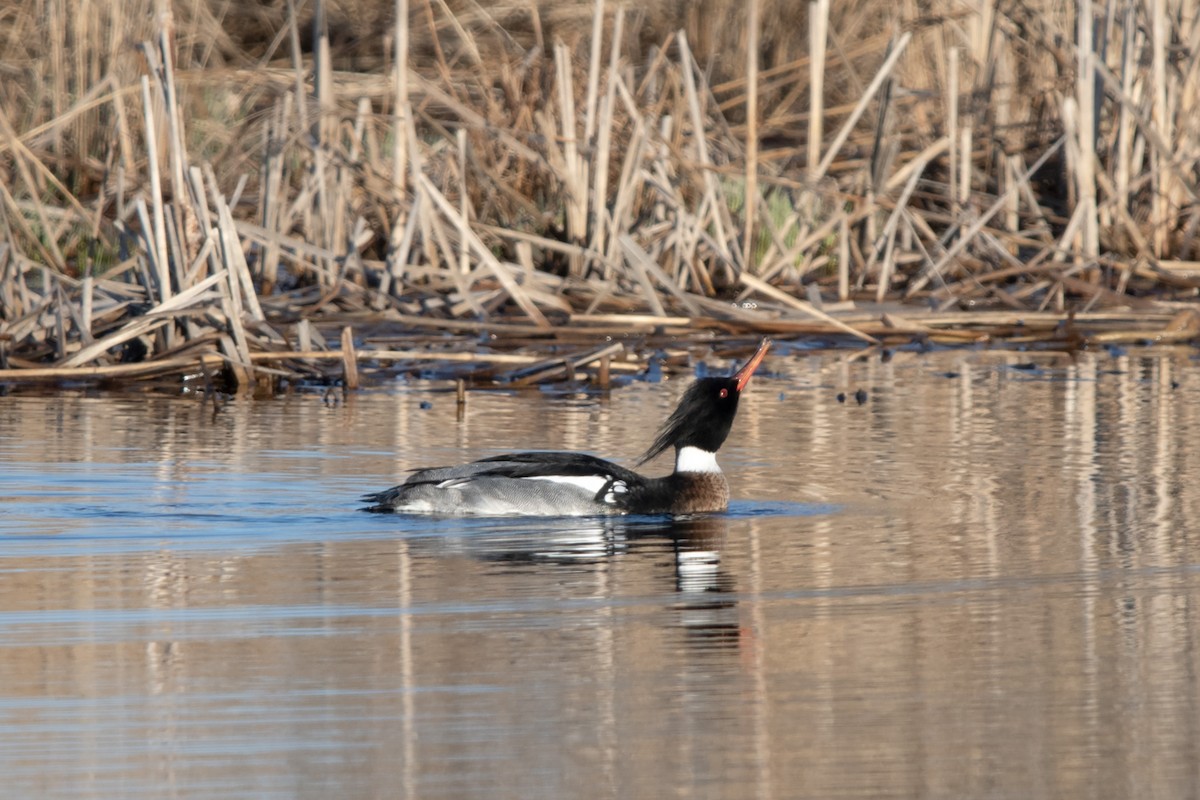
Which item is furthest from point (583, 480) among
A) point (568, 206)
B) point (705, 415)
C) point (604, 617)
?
point (568, 206)

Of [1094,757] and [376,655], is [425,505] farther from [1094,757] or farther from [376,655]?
[1094,757]

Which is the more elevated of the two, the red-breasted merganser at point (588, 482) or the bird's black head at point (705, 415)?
the bird's black head at point (705, 415)

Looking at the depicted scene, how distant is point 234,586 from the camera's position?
21.0ft

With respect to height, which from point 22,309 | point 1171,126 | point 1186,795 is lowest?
point 1186,795

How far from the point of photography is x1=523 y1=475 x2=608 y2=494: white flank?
798 cm

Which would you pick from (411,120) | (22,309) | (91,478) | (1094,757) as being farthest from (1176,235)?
(1094,757)

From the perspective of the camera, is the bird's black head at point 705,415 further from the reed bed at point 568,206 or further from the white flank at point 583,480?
the reed bed at point 568,206

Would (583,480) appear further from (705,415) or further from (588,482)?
(705,415)

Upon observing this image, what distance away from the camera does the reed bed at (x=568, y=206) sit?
11.6 meters

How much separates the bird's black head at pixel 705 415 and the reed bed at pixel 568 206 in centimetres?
290

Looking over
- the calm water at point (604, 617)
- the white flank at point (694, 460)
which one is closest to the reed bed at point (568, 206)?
the calm water at point (604, 617)

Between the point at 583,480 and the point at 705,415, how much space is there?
0.74 meters

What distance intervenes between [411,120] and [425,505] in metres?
5.75

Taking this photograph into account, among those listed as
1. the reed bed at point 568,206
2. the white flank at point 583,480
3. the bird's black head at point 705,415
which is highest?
the reed bed at point 568,206
